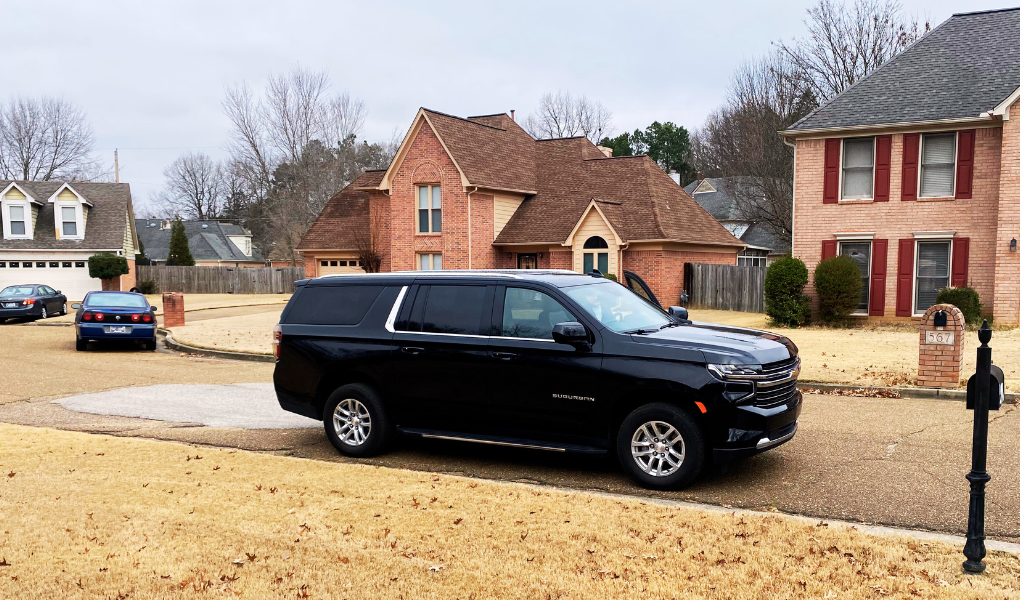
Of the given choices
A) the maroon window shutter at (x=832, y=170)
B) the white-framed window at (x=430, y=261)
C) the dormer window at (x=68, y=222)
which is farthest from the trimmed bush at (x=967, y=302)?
the dormer window at (x=68, y=222)

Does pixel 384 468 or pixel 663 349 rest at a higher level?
pixel 663 349

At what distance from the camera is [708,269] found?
99.4 feet

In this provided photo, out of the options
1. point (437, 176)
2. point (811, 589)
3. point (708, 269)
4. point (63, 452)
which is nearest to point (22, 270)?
point (437, 176)

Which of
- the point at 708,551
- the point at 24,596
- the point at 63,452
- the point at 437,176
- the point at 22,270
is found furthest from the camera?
the point at 22,270

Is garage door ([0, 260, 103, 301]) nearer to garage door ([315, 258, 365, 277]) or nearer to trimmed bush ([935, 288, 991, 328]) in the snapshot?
garage door ([315, 258, 365, 277])

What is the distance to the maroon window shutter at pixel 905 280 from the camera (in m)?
21.8

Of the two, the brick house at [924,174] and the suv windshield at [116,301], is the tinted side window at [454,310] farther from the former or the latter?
the brick house at [924,174]

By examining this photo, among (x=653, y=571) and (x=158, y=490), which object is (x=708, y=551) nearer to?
(x=653, y=571)

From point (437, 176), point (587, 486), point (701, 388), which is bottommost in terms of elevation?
point (587, 486)

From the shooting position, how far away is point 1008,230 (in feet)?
66.3

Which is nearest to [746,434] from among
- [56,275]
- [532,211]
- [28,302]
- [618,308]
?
[618,308]

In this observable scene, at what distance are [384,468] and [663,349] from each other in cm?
271

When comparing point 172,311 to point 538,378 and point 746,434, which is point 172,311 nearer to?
point 538,378

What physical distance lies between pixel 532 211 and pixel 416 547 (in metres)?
28.7
